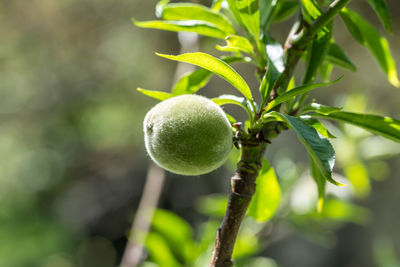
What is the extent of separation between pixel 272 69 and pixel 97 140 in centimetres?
473

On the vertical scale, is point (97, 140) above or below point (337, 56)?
below

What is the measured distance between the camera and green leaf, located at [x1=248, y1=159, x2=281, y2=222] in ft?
2.41

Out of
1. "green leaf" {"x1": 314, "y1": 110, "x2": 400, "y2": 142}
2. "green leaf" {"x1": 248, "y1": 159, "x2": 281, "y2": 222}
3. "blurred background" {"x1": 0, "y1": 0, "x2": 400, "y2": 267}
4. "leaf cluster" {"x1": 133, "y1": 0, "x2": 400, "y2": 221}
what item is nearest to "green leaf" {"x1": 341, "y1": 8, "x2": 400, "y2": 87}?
"leaf cluster" {"x1": 133, "y1": 0, "x2": 400, "y2": 221}

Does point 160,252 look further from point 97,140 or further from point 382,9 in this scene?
point 97,140

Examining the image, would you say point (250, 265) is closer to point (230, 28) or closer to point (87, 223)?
point (230, 28)

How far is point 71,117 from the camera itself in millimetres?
4750

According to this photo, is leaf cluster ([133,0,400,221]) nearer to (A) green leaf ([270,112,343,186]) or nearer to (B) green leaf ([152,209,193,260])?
(A) green leaf ([270,112,343,186])

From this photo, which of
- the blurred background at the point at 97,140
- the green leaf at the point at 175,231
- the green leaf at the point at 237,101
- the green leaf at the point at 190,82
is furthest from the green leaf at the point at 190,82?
the blurred background at the point at 97,140

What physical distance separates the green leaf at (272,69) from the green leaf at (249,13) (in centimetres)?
5

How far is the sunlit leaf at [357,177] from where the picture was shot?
1.54 meters

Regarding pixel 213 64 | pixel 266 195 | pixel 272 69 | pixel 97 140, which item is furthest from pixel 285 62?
pixel 97 140

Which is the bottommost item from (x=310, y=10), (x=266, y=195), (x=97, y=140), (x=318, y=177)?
(x=97, y=140)

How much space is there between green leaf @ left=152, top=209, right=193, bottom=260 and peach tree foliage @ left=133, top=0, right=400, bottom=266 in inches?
21.3

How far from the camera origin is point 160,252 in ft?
3.96
